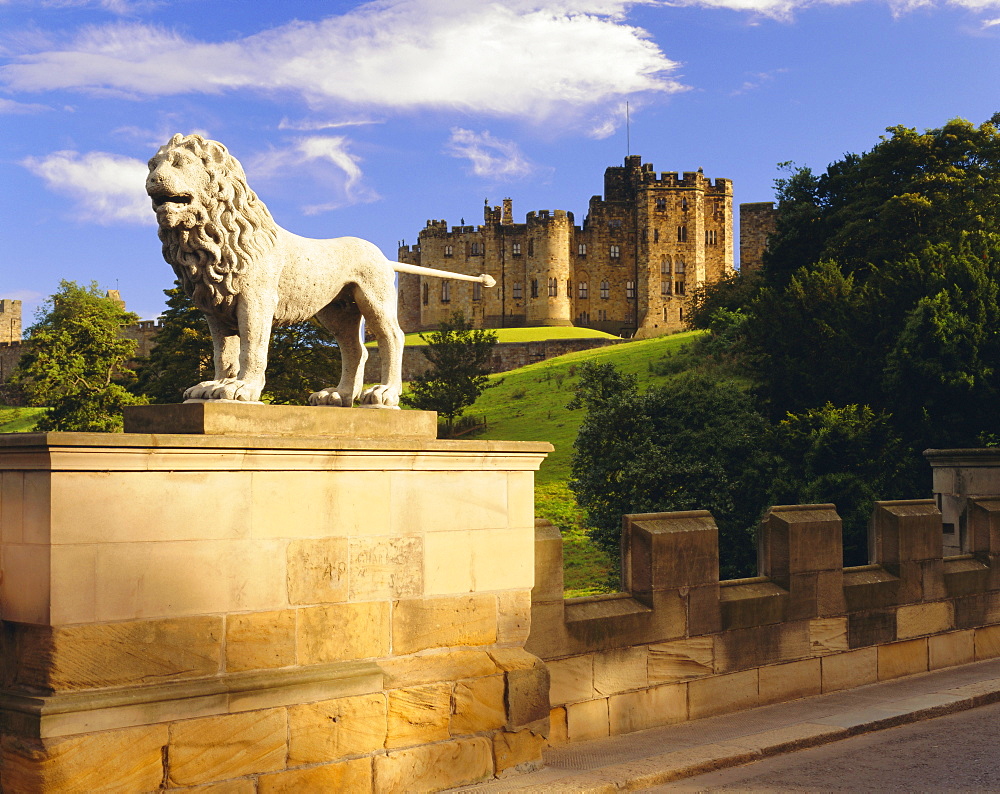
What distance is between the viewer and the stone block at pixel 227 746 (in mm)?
5238

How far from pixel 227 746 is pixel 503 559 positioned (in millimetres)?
2083

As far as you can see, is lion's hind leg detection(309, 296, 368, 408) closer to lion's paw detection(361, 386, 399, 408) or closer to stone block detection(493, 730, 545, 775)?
lion's paw detection(361, 386, 399, 408)

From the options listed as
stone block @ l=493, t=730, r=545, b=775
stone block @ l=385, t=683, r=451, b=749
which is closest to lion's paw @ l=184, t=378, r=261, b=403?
stone block @ l=385, t=683, r=451, b=749

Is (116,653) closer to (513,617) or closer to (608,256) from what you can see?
(513,617)

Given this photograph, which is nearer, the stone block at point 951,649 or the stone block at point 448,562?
the stone block at point 448,562

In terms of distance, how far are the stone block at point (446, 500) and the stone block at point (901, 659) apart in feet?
15.5

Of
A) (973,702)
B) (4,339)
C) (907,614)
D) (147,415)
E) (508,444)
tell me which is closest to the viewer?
(147,415)

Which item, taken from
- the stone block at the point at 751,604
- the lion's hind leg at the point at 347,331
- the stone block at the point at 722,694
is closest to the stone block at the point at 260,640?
the lion's hind leg at the point at 347,331

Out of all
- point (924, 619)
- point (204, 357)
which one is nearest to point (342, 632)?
point (924, 619)

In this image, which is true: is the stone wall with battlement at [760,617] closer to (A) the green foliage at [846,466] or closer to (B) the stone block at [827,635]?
(B) the stone block at [827,635]

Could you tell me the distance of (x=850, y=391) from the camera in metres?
26.3

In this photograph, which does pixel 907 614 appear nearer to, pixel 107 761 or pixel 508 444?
pixel 508 444

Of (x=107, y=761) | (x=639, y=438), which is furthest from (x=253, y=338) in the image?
(x=639, y=438)

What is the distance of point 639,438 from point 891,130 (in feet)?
83.6
